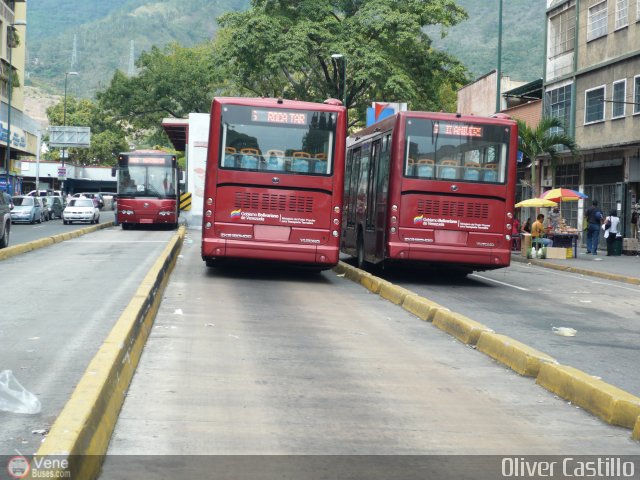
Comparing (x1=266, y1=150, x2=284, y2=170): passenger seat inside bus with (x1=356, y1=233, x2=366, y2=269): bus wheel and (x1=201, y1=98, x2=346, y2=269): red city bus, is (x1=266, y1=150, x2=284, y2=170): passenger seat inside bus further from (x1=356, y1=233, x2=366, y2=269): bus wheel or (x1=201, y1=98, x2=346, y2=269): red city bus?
(x1=356, y1=233, x2=366, y2=269): bus wheel

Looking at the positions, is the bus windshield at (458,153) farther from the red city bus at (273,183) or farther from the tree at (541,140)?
the tree at (541,140)

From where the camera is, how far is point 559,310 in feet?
46.1

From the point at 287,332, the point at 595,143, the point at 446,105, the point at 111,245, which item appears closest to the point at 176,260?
the point at 111,245

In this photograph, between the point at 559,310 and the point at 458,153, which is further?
the point at 458,153

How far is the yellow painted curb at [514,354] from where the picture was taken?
8.26m

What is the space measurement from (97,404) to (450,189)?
40.1 ft

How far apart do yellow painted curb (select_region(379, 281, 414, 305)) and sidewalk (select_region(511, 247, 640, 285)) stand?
814 centimetres

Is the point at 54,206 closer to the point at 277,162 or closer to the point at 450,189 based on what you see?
the point at 277,162

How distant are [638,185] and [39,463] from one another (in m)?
31.4

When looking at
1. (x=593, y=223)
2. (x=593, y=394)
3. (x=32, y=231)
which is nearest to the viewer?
(x=593, y=394)

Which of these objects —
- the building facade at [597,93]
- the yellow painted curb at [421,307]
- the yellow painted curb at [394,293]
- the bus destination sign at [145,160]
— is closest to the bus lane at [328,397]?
the yellow painted curb at [421,307]

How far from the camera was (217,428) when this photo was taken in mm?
6102

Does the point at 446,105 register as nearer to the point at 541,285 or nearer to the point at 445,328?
the point at 541,285

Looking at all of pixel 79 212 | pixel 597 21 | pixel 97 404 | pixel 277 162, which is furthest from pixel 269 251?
pixel 79 212
